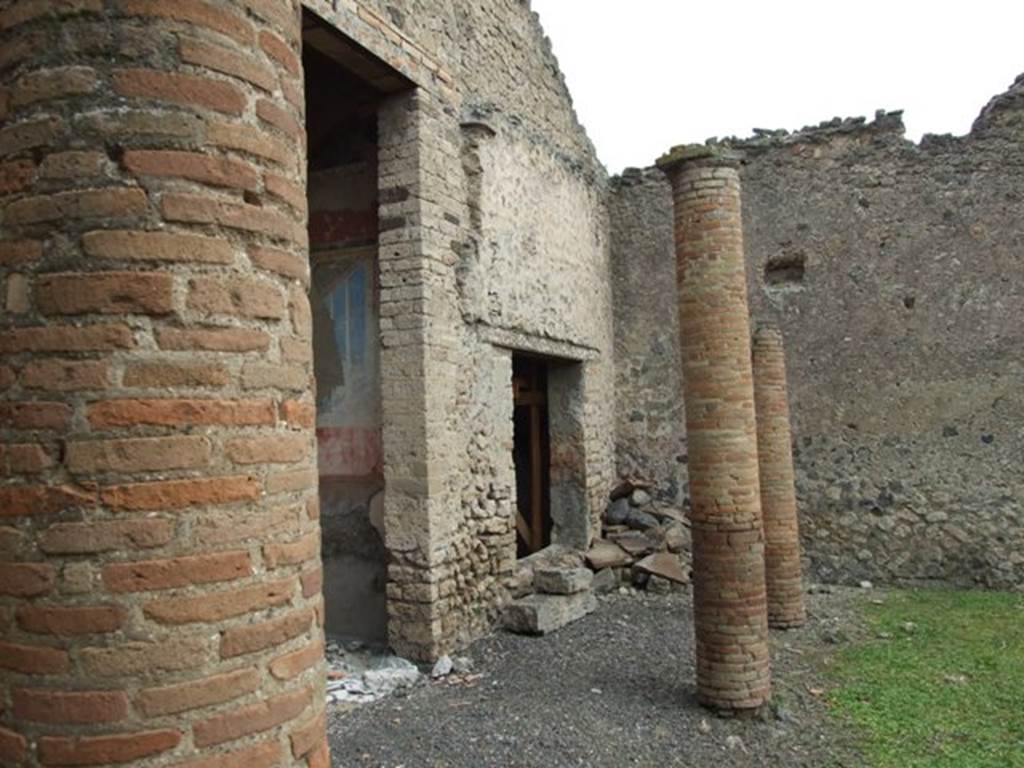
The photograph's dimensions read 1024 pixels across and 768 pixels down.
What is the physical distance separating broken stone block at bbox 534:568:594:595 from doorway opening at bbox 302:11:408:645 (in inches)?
64.1

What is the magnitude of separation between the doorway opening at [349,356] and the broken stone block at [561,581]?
1.63 meters

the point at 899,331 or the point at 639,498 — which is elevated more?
the point at 899,331

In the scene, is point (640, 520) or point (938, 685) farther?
point (640, 520)

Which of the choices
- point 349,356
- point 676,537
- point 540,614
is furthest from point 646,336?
point 349,356

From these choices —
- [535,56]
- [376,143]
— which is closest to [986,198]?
[535,56]

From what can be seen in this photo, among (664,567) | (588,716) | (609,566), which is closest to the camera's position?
(588,716)

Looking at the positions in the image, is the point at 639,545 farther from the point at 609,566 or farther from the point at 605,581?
the point at 605,581

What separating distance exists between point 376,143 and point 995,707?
6067 mm

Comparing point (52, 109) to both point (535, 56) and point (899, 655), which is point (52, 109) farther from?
point (535, 56)

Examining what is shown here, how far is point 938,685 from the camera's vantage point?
5.66 meters

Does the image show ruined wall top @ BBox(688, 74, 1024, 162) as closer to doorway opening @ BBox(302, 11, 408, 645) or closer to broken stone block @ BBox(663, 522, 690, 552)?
broken stone block @ BBox(663, 522, 690, 552)

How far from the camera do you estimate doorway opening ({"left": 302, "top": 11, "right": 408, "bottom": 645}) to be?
661 centimetres

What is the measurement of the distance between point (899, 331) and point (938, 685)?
178 inches

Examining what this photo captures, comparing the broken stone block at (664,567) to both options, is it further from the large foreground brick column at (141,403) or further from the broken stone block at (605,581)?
the large foreground brick column at (141,403)
